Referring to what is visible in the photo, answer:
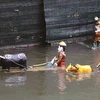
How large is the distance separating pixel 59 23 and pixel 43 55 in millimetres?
2569

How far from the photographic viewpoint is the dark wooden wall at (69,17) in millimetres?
15260

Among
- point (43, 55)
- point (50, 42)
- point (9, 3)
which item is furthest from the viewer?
point (50, 42)

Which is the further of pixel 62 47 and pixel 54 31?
pixel 54 31

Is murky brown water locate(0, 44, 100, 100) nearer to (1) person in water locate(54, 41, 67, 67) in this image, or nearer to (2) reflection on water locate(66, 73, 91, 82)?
(2) reflection on water locate(66, 73, 91, 82)

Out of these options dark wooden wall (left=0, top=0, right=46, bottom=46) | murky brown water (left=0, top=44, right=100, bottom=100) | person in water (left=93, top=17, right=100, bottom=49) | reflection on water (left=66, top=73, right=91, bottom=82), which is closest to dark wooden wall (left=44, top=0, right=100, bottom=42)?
dark wooden wall (left=0, top=0, right=46, bottom=46)

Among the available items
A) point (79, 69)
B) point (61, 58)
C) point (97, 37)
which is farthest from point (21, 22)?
point (79, 69)

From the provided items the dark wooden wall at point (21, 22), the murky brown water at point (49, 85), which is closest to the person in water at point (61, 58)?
the murky brown water at point (49, 85)

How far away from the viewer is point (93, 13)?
1630 centimetres

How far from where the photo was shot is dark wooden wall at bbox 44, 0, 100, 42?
1526 centimetres

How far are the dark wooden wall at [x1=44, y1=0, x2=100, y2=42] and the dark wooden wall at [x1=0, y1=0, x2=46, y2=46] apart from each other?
326 mm

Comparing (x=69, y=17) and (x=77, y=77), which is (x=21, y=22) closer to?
(x=69, y=17)

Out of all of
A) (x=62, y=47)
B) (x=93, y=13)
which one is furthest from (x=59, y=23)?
(x=62, y=47)

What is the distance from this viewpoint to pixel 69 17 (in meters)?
15.8

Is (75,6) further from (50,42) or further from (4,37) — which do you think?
(4,37)
